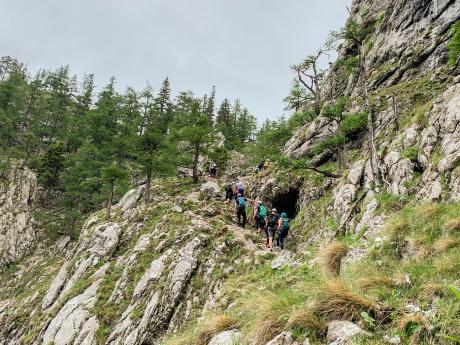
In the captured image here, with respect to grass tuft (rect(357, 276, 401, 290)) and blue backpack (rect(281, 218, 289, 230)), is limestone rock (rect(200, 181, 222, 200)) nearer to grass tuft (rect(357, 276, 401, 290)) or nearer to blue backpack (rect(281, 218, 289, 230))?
blue backpack (rect(281, 218, 289, 230))

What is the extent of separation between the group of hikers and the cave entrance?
341 cm

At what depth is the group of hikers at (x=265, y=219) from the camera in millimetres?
17828

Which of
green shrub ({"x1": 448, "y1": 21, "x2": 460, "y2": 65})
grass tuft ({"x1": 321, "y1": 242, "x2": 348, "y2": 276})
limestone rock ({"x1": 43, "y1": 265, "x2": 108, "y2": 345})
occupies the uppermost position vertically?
green shrub ({"x1": 448, "y1": 21, "x2": 460, "y2": 65})

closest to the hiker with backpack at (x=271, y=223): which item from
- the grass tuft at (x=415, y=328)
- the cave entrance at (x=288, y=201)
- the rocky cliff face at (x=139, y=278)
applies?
the rocky cliff face at (x=139, y=278)

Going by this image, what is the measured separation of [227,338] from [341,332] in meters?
2.42

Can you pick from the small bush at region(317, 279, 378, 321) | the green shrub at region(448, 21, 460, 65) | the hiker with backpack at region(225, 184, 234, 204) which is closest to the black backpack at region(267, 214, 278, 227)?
the hiker with backpack at region(225, 184, 234, 204)

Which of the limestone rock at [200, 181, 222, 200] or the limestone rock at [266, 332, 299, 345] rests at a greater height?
the limestone rock at [200, 181, 222, 200]

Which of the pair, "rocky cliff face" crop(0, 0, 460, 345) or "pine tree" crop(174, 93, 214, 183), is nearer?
"rocky cliff face" crop(0, 0, 460, 345)

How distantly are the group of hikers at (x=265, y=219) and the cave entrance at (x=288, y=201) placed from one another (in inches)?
134

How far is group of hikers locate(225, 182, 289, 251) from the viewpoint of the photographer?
1783cm

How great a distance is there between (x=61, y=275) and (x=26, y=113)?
4167 cm

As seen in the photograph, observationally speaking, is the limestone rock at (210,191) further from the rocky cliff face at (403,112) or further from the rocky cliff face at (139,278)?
the rocky cliff face at (403,112)

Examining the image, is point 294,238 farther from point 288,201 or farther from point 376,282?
point 376,282

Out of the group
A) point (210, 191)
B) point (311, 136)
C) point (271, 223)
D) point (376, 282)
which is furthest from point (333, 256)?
point (311, 136)
